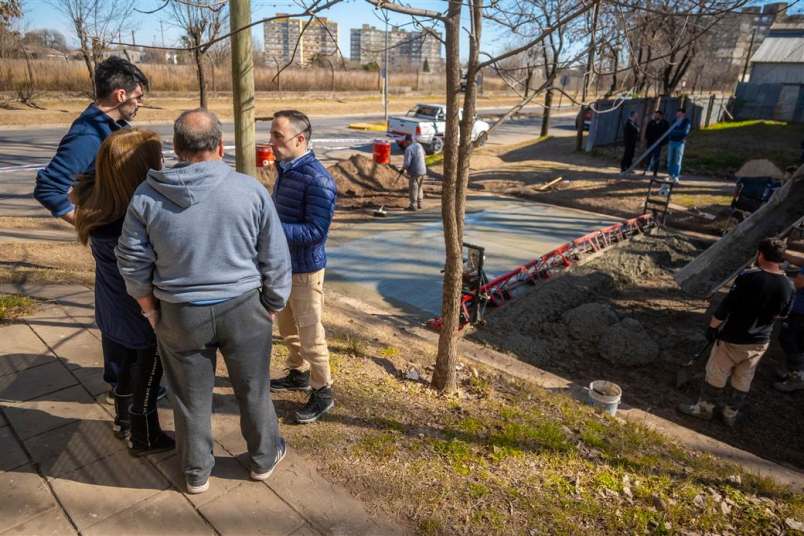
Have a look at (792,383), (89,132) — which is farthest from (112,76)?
(792,383)

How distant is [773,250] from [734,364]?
114cm

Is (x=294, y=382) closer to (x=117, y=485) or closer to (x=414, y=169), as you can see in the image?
(x=117, y=485)

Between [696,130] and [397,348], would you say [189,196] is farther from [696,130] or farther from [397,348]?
[696,130]

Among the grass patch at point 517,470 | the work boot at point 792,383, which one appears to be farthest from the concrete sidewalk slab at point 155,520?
the work boot at point 792,383

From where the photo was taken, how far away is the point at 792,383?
5730 millimetres

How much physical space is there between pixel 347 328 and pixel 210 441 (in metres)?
2.80

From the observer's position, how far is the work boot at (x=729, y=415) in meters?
5.10

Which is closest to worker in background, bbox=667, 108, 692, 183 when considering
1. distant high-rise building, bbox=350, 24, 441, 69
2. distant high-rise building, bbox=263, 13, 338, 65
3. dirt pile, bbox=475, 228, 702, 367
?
dirt pile, bbox=475, 228, 702, 367

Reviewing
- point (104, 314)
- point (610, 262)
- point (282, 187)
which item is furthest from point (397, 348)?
point (610, 262)

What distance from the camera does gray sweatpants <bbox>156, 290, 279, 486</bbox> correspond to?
2434 mm

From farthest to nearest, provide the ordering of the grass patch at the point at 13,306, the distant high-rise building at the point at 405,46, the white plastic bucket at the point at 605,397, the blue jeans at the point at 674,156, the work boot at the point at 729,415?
the blue jeans at the point at 674,156 < the work boot at the point at 729,415 < the grass patch at the point at 13,306 < the white plastic bucket at the point at 605,397 < the distant high-rise building at the point at 405,46

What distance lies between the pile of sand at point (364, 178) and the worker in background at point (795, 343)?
380 inches

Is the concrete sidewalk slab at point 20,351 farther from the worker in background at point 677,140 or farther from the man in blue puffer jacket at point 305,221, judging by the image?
the worker in background at point 677,140

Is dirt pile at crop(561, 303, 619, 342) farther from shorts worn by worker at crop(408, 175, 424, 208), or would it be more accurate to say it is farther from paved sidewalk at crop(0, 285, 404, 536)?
shorts worn by worker at crop(408, 175, 424, 208)
